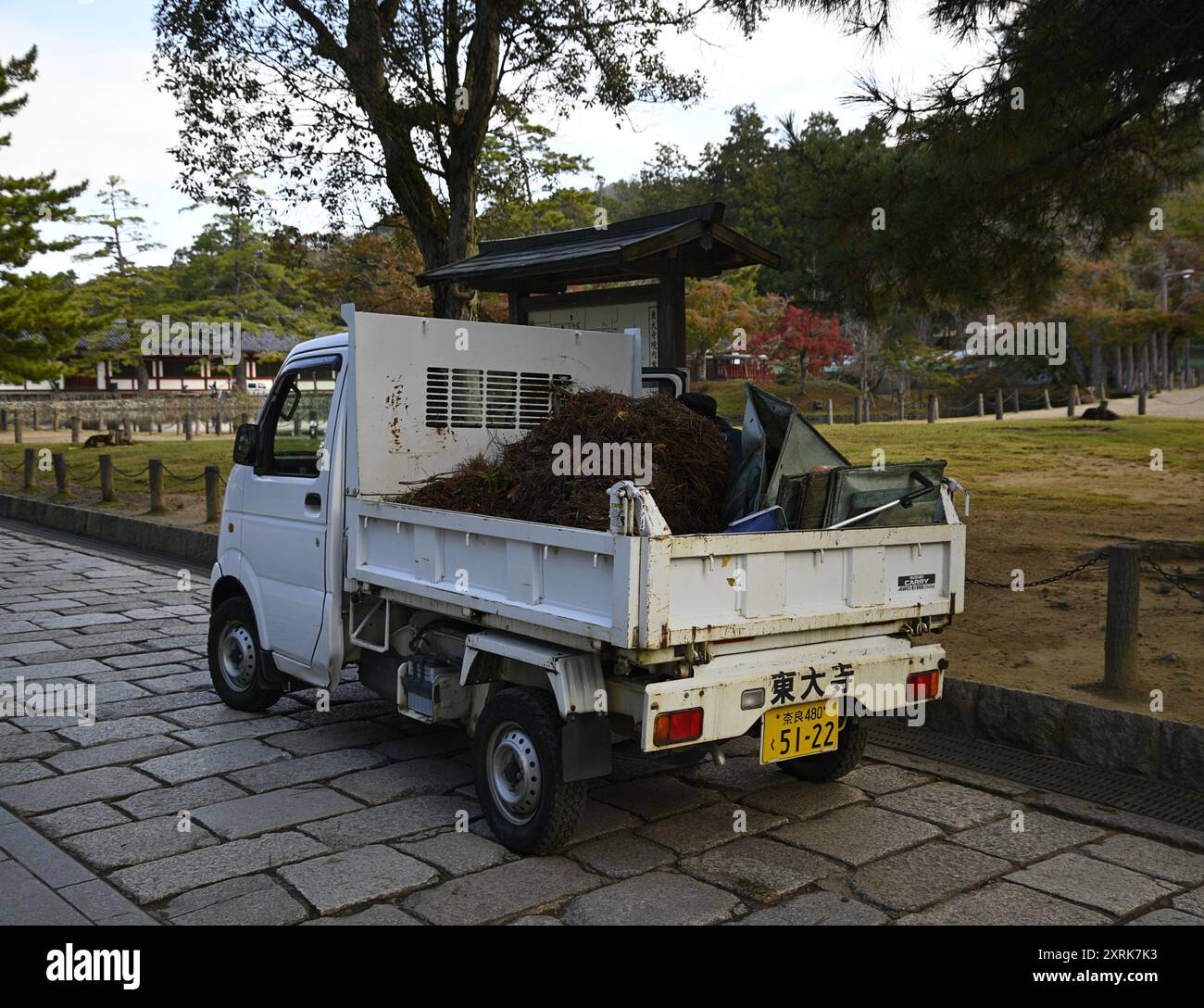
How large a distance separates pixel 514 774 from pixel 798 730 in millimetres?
1157

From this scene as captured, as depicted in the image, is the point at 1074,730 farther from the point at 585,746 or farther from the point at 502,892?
the point at 502,892

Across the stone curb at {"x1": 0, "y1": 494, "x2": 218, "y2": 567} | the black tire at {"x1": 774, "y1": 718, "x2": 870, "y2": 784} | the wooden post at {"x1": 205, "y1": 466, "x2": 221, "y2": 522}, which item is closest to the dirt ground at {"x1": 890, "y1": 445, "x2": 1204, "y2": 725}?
the black tire at {"x1": 774, "y1": 718, "x2": 870, "y2": 784}

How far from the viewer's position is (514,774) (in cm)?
439

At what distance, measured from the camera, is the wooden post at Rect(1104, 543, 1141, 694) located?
222 inches

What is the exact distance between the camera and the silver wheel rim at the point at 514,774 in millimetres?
4227

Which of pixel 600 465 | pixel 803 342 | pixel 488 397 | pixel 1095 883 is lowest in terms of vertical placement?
pixel 1095 883

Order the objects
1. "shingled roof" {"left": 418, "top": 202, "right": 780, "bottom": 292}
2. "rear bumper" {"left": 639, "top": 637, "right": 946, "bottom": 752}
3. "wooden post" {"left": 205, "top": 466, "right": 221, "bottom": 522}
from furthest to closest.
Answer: "wooden post" {"left": 205, "top": 466, "right": 221, "bottom": 522} → "shingled roof" {"left": 418, "top": 202, "right": 780, "bottom": 292} → "rear bumper" {"left": 639, "top": 637, "right": 946, "bottom": 752}

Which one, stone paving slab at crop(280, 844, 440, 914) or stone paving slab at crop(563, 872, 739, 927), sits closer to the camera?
stone paving slab at crop(563, 872, 739, 927)

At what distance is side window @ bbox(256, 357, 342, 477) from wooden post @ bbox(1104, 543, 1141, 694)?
13.7ft

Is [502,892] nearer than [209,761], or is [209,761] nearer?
[502,892]

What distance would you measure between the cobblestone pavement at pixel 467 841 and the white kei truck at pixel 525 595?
30cm

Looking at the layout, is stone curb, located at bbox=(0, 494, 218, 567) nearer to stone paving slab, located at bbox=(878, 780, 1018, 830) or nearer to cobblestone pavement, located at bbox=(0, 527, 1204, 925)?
cobblestone pavement, located at bbox=(0, 527, 1204, 925)

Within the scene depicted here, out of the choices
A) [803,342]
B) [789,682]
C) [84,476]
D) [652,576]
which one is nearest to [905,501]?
[789,682]
